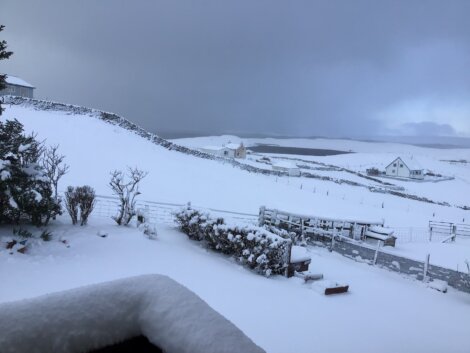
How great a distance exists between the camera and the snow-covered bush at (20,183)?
877cm

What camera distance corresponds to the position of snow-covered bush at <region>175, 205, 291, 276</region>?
9.22 metres

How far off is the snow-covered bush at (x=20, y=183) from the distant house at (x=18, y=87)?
133 ft

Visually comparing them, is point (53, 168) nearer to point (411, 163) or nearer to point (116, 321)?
point (116, 321)

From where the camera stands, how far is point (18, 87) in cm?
4378

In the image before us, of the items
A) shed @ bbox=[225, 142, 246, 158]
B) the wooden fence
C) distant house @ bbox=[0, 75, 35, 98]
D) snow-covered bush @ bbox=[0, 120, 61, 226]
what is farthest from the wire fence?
→ shed @ bbox=[225, 142, 246, 158]

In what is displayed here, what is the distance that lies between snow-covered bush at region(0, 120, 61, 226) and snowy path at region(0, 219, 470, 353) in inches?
34.1

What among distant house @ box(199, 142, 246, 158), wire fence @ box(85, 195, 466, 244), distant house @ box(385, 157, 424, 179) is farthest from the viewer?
distant house @ box(385, 157, 424, 179)

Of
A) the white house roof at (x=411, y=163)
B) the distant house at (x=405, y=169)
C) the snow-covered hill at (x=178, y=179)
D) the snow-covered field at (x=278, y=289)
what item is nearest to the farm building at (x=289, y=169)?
the snow-covered hill at (x=178, y=179)

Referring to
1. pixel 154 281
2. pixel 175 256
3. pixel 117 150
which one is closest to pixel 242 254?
pixel 175 256

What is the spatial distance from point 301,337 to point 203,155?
31.3 metres

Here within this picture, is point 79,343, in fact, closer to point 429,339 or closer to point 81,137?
point 429,339

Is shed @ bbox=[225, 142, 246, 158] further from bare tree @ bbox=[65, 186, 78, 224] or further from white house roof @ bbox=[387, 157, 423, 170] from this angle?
bare tree @ bbox=[65, 186, 78, 224]

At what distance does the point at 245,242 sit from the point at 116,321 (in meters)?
7.83

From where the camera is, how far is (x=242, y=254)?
9.66 meters
